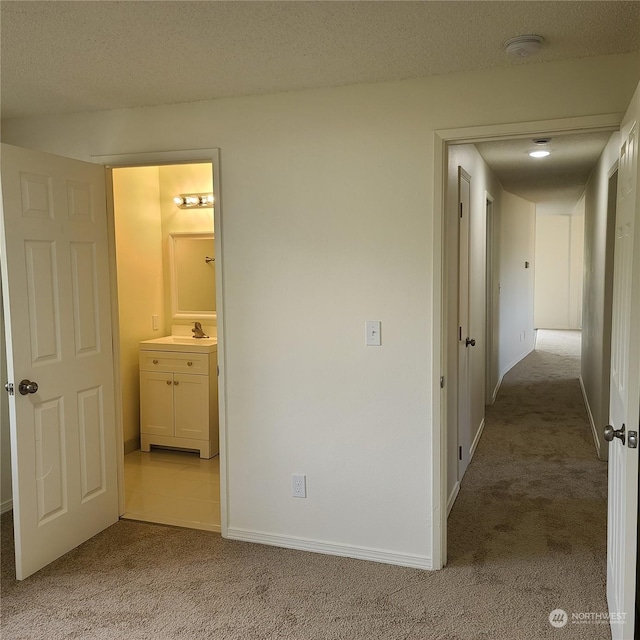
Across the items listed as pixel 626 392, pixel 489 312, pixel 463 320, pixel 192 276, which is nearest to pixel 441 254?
pixel 626 392

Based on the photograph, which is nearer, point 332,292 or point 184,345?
point 332,292

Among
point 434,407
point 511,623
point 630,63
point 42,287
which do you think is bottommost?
point 511,623

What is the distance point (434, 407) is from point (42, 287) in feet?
6.40

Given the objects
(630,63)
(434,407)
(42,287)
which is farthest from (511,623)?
(42,287)

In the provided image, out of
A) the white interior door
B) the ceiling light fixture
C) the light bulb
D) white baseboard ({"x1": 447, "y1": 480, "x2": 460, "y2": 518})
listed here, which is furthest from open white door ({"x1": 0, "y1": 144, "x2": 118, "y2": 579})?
the light bulb

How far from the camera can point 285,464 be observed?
10.3ft

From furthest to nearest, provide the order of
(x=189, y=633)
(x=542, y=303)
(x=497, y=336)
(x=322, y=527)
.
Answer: (x=542, y=303), (x=497, y=336), (x=322, y=527), (x=189, y=633)

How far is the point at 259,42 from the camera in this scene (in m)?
2.31

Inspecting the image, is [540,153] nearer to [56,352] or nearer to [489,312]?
[489,312]

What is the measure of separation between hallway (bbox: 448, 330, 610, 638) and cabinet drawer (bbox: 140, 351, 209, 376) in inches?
80.9

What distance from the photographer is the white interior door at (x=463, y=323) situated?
149 inches

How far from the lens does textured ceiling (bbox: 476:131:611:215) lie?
4242 mm

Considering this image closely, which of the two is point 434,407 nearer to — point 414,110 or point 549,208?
point 414,110

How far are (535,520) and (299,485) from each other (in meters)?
1.38
